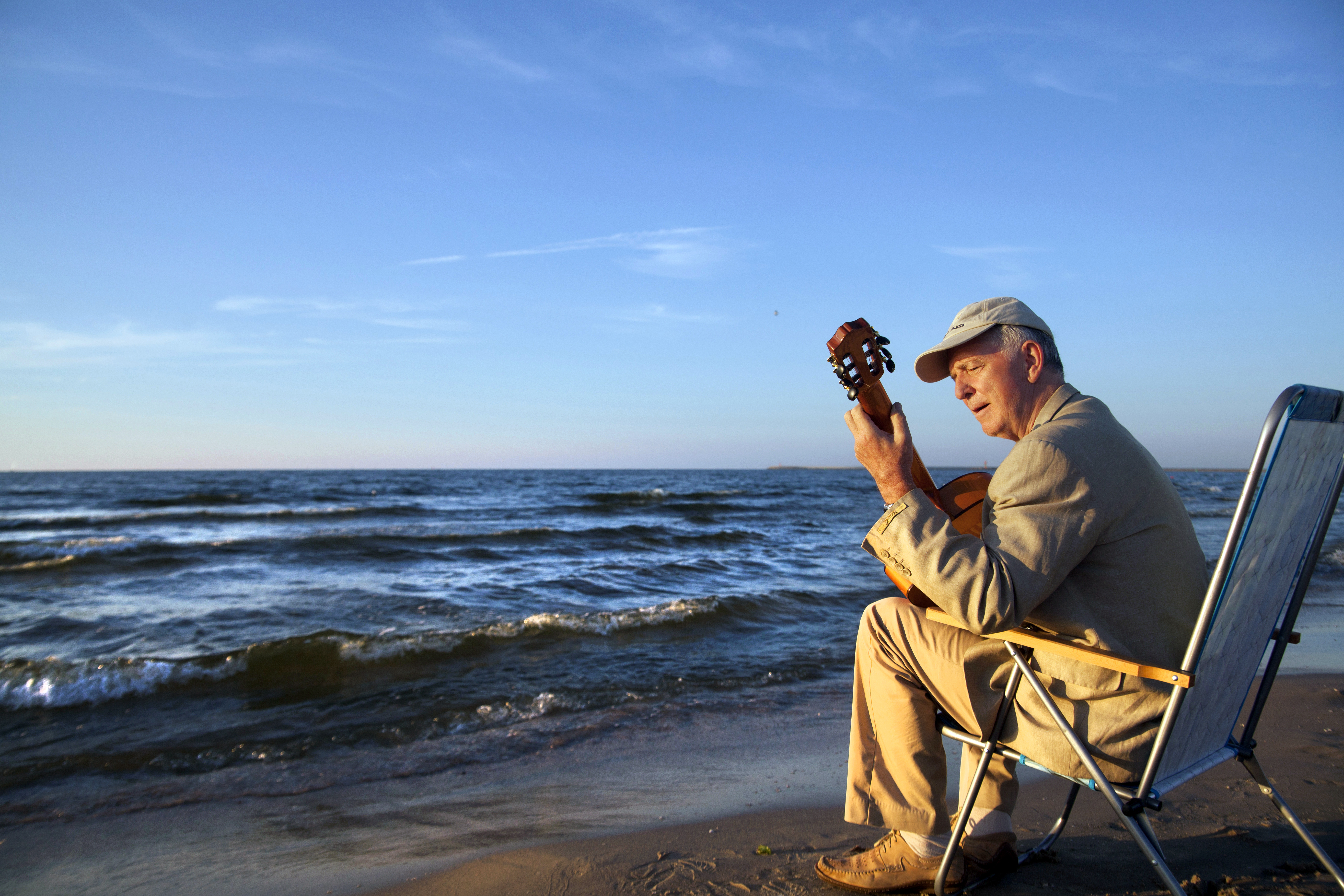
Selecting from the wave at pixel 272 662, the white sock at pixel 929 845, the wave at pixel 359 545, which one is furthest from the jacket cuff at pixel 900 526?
the wave at pixel 359 545

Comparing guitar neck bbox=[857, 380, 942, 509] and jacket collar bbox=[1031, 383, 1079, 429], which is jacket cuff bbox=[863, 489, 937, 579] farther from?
jacket collar bbox=[1031, 383, 1079, 429]

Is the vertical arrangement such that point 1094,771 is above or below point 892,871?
above

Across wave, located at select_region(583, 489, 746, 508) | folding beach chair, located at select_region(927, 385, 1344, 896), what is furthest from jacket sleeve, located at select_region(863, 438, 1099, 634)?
wave, located at select_region(583, 489, 746, 508)

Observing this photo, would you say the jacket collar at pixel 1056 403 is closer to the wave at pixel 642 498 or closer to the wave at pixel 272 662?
the wave at pixel 272 662

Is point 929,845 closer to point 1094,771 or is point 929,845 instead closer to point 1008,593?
point 1094,771

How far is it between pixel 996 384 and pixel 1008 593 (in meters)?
0.61

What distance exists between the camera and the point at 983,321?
1.89 m

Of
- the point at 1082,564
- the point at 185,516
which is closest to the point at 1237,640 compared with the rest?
the point at 1082,564

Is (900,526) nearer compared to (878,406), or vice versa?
(900,526)

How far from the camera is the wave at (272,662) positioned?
5.07m

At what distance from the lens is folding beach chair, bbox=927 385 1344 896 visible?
4.94 ft

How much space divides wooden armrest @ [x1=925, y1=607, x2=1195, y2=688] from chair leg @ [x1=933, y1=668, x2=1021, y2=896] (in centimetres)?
16

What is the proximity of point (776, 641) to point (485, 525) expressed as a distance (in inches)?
516

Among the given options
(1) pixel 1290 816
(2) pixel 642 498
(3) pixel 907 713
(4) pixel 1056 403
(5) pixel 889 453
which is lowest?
(2) pixel 642 498
